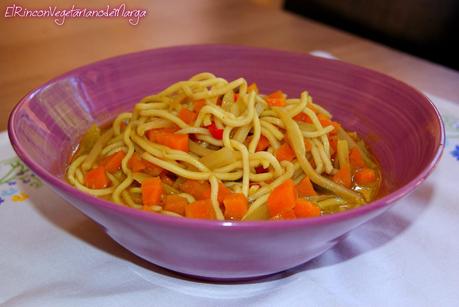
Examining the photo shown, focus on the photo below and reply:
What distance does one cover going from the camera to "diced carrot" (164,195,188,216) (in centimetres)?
110

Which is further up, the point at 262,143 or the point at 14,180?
the point at 262,143

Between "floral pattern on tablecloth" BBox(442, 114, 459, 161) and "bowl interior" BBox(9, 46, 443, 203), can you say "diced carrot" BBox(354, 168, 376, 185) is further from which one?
"floral pattern on tablecloth" BBox(442, 114, 459, 161)

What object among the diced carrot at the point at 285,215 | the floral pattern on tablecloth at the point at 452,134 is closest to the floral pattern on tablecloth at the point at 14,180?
the diced carrot at the point at 285,215

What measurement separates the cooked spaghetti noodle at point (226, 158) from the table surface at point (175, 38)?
2.52 ft

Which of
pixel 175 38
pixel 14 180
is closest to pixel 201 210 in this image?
pixel 14 180

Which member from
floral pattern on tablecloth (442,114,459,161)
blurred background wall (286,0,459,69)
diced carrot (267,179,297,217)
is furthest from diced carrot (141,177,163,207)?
blurred background wall (286,0,459,69)

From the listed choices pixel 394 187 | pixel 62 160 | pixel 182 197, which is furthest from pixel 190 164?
pixel 394 187

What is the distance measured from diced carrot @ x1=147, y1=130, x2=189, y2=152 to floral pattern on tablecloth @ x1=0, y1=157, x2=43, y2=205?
0.34m

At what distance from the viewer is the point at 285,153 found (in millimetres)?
1275

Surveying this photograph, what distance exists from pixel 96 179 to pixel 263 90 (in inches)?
23.5

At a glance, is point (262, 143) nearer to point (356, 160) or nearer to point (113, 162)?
point (356, 160)

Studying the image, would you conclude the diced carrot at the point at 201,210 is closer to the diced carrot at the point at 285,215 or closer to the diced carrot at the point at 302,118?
the diced carrot at the point at 285,215

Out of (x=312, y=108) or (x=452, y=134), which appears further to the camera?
(x=452, y=134)

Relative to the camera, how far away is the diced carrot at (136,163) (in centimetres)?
125
